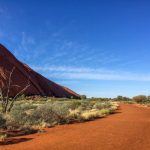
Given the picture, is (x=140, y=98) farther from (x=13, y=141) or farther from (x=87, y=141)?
(x=13, y=141)

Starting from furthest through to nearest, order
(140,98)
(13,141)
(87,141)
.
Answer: (140,98) < (13,141) < (87,141)

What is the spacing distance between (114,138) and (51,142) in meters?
2.69

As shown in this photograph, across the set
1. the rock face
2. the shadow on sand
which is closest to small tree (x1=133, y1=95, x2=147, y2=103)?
the rock face

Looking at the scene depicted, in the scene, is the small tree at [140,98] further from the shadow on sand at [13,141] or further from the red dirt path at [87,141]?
the shadow on sand at [13,141]

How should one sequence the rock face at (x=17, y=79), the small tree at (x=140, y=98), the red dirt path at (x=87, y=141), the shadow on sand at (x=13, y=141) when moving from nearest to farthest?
the red dirt path at (x=87, y=141)
the shadow on sand at (x=13, y=141)
the rock face at (x=17, y=79)
the small tree at (x=140, y=98)

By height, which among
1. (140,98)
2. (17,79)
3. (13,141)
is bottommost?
(13,141)

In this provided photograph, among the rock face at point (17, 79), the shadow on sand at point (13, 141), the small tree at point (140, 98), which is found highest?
the rock face at point (17, 79)

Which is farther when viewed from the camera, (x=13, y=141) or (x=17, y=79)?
(x=17, y=79)

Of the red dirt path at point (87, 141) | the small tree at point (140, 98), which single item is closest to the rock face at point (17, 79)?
the small tree at point (140, 98)

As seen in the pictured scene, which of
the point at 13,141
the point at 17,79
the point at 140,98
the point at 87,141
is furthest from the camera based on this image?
the point at 140,98

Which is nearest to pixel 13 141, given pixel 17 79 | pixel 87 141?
pixel 87 141

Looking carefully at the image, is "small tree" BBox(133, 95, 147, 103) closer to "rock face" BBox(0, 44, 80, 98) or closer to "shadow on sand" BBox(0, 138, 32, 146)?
"rock face" BBox(0, 44, 80, 98)

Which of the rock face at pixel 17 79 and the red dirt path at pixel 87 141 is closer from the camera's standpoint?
the red dirt path at pixel 87 141

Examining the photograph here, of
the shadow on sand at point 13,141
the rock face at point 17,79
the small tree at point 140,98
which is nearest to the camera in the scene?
the shadow on sand at point 13,141
